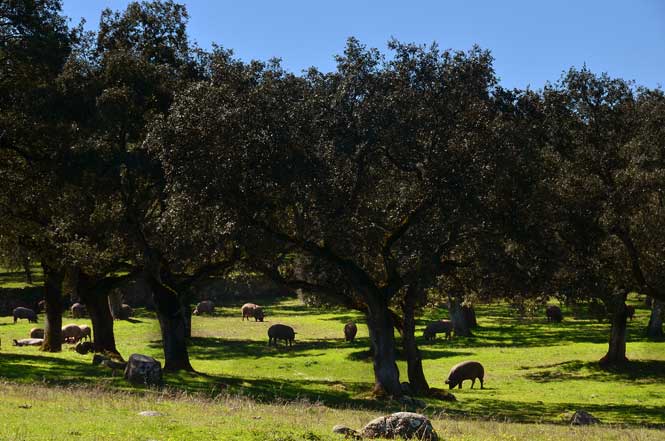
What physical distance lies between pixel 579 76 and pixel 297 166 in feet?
56.5

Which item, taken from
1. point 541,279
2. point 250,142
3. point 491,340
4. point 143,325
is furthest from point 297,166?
point 143,325

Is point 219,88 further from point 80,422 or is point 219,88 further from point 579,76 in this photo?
point 579,76

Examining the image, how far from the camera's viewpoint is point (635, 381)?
134ft

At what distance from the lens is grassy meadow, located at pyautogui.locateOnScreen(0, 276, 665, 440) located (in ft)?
56.8

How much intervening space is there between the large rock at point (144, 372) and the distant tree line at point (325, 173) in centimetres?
436

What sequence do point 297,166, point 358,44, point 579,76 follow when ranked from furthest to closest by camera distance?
point 579,76 → point 358,44 → point 297,166

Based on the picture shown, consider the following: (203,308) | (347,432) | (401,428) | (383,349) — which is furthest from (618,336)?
(203,308)

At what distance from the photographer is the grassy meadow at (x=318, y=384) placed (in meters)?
17.3

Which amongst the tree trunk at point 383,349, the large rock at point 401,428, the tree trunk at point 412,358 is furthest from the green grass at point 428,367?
the large rock at point 401,428

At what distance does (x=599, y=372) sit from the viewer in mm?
43594

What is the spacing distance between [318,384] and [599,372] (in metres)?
17.6

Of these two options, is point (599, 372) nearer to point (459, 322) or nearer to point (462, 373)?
point (462, 373)

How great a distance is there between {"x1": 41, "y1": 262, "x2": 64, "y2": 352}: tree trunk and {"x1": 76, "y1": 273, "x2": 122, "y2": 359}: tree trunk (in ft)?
8.04

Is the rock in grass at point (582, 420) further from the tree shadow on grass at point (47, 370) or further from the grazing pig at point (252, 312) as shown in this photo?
the grazing pig at point (252, 312)
